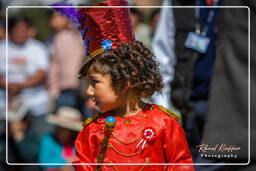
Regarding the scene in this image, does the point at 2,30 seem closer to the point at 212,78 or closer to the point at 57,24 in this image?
the point at 57,24

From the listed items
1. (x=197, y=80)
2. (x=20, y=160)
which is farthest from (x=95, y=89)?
(x=20, y=160)

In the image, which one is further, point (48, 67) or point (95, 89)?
point (48, 67)

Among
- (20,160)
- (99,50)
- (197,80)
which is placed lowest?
(20,160)

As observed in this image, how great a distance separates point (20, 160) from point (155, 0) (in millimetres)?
2086

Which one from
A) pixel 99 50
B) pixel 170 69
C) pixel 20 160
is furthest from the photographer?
pixel 20 160

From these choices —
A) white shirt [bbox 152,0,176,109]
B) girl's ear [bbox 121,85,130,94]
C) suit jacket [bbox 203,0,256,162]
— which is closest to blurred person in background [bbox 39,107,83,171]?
white shirt [bbox 152,0,176,109]

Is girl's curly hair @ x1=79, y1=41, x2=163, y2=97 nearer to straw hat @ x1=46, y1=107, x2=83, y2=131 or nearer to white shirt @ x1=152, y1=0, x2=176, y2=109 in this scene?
white shirt @ x1=152, y1=0, x2=176, y2=109

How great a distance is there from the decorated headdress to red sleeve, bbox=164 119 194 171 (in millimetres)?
550

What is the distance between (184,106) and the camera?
395 centimetres

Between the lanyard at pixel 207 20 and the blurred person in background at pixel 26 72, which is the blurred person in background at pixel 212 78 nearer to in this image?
the lanyard at pixel 207 20

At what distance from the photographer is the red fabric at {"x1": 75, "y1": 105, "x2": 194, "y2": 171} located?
282 centimetres

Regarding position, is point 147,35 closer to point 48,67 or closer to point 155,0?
point 155,0

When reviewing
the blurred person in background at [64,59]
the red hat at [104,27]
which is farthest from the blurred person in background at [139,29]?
the red hat at [104,27]

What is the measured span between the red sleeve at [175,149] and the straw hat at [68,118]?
2.27 meters
